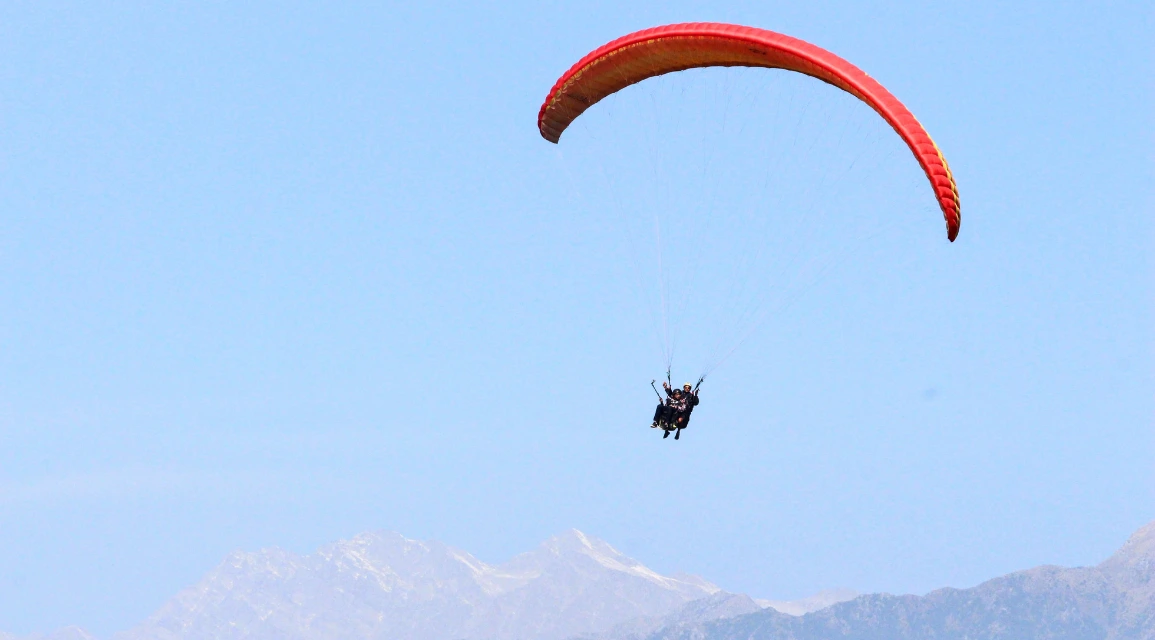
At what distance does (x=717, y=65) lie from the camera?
48.9 metres

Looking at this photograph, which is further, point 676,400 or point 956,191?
point 676,400

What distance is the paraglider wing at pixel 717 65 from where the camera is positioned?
42.9 m

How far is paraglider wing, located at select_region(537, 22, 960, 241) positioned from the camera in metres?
42.9

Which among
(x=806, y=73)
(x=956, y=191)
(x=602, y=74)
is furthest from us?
(x=602, y=74)

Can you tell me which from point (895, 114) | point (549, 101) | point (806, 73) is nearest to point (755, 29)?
point (806, 73)

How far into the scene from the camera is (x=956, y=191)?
42.9 meters

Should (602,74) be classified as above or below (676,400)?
above

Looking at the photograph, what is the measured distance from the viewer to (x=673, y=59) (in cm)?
4909

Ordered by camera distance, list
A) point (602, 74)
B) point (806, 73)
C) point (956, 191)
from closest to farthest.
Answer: point (956, 191) → point (806, 73) → point (602, 74)

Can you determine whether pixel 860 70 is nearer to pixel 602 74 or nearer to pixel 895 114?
pixel 895 114

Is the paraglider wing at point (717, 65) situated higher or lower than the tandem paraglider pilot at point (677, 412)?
higher

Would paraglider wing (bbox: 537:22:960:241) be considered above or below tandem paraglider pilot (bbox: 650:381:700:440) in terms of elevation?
above

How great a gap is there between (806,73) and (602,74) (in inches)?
293

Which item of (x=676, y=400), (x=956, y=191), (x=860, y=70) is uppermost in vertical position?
(x=860, y=70)
